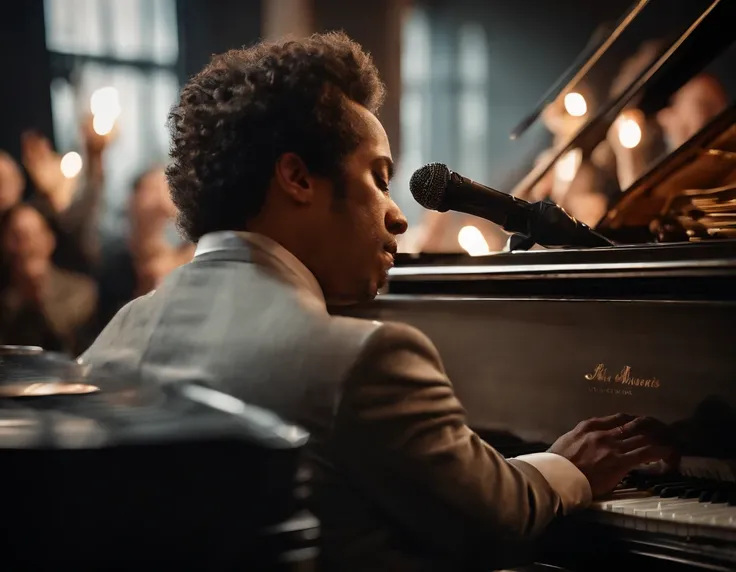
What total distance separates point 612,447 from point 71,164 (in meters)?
6.34

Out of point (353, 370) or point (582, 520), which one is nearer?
point (353, 370)

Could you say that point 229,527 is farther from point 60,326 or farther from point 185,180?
point 60,326

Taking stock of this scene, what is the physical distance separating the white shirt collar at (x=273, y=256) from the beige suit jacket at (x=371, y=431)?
1.2 inches

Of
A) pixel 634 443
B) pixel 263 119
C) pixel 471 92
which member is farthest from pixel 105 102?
pixel 634 443

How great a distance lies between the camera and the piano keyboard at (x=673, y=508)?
4.76ft

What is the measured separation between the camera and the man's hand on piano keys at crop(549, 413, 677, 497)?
1679 mm

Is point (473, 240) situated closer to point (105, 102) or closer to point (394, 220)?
point (394, 220)

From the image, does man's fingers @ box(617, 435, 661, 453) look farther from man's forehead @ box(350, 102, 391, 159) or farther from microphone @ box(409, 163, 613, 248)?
man's forehead @ box(350, 102, 391, 159)

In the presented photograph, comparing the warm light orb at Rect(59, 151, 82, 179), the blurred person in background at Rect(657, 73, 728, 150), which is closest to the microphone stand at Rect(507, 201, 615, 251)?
the blurred person in background at Rect(657, 73, 728, 150)

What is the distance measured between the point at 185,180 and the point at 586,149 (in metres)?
1.27

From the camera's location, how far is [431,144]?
9.84m

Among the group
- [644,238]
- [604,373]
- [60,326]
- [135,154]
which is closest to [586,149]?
[644,238]

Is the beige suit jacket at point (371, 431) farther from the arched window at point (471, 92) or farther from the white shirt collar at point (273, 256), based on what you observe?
the arched window at point (471, 92)

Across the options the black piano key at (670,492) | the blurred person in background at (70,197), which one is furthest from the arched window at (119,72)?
the black piano key at (670,492)
